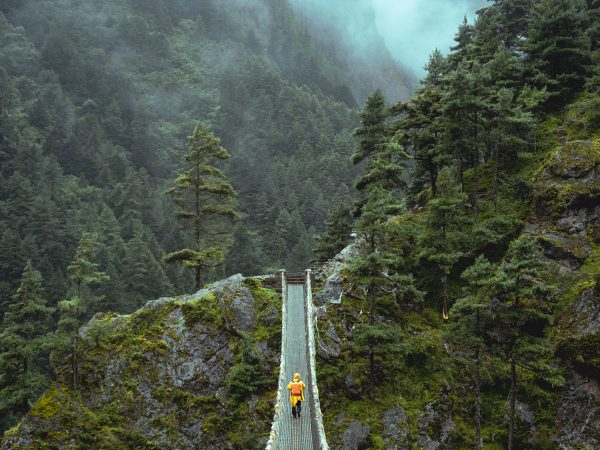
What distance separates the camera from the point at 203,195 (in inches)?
1194

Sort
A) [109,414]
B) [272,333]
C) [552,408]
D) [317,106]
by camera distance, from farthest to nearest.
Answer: [317,106]
[272,333]
[109,414]
[552,408]

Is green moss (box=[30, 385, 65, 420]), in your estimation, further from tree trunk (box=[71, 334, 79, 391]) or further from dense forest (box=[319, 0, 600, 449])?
dense forest (box=[319, 0, 600, 449])

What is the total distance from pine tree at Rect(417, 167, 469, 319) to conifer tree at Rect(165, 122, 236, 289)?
1102cm

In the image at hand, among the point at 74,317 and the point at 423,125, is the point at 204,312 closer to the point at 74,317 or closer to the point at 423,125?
the point at 74,317

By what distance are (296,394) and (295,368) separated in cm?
423

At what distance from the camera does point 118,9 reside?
471ft

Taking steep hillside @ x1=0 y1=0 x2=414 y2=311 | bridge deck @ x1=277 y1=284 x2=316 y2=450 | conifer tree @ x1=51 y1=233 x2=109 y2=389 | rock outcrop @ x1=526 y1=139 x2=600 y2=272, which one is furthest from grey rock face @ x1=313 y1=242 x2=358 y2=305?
steep hillside @ x1=0 y1=0 x2=414 y2=311

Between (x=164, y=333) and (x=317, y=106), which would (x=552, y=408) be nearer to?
(x=164, y=333)

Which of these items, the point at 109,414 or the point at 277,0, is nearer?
the point at 109,414

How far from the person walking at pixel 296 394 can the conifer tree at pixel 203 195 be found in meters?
12.8

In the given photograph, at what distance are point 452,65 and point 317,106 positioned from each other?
84046mm

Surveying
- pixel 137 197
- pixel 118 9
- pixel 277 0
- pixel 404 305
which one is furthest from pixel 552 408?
pixel 277 0

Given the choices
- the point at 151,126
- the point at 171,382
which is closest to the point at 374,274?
the point at 171,382

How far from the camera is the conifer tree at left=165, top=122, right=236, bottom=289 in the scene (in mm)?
29136
